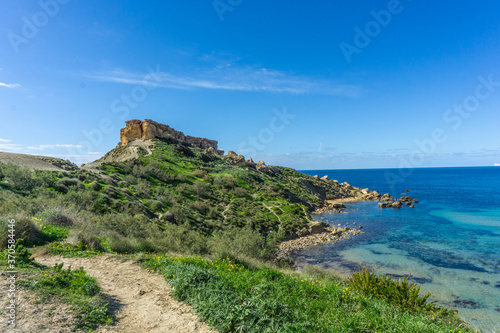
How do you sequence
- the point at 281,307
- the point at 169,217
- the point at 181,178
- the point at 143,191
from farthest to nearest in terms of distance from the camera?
1. the point at 181,178
2. the point at 143,191
3. the point at 169,217
4. the point at 281,307

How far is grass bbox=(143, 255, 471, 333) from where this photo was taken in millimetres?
5062

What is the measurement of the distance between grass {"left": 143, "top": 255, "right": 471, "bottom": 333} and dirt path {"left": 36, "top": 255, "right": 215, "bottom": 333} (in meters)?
0.32

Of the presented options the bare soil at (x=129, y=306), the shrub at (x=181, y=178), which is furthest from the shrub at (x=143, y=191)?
the bare soil at (x=129, y=306)

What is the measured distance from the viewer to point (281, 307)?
5699 millimetres

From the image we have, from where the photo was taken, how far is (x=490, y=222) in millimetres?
43531

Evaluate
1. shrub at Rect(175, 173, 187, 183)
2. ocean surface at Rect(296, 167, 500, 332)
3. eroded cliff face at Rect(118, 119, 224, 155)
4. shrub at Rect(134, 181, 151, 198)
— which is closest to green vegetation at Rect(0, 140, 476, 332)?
shrub at Rect(134, 181, 151, 198)

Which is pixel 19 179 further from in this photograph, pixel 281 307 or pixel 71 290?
pixel 281 307

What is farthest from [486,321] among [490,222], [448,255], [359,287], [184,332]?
[490,222]

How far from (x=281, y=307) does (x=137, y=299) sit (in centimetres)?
417

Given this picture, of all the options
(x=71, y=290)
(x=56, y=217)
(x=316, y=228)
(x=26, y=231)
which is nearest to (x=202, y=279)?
(x=71, y=290)

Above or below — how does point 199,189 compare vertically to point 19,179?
below

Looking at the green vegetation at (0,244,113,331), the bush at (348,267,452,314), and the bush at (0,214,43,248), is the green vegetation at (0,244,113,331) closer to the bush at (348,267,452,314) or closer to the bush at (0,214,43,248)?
the bush at (0,214,43,248)

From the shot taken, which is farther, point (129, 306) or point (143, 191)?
point (143, 191)

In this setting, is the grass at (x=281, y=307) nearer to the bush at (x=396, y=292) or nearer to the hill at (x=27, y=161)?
the bush at (x=396, y=292)
